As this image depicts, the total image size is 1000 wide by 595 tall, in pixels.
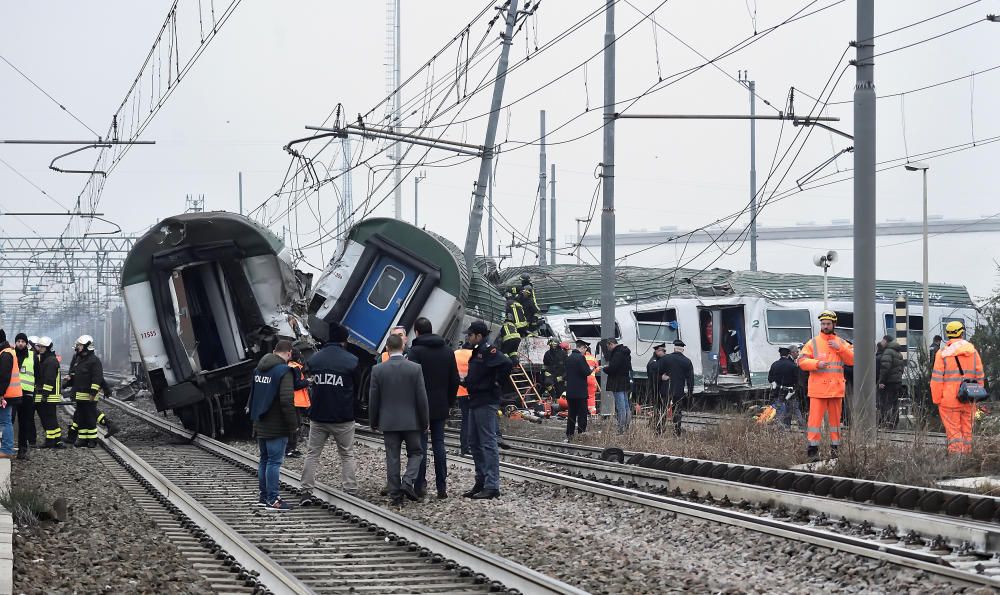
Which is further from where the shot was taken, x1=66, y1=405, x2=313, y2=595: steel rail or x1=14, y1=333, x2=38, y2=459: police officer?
x1=14, y1=333, x2=38, y2=459: police officer

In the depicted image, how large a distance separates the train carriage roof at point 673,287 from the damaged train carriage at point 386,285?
9576mm

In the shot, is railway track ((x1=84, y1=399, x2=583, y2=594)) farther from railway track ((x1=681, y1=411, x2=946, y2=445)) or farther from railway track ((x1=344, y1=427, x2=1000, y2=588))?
railway track ((x1=681, y1=411, x2=946, y2=445))

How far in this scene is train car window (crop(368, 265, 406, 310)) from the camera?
791 inches

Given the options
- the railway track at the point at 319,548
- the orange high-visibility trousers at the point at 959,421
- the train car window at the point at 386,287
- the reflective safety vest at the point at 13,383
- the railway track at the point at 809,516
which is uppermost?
the train car window at the point at 386,287

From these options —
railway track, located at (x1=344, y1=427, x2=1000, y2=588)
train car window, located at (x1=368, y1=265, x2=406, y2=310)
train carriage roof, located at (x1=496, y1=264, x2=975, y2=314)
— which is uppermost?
train carriage roof, located at (x1=496, y1=264, x2=975, y2=314)

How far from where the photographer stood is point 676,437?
58.2 feet

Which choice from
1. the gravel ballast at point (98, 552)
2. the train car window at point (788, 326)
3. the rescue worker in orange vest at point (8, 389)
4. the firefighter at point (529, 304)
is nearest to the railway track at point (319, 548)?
the gravel ballast at point (98, 552)

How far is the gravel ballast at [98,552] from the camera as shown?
7.48 metres

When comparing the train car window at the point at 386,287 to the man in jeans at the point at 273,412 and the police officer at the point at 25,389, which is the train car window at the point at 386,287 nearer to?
the police officer at the point at 25,389

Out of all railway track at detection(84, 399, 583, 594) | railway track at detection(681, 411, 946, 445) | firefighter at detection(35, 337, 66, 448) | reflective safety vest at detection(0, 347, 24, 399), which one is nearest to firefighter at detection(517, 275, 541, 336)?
railway track at detection(681, 411, 946, 445)

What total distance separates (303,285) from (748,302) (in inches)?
472

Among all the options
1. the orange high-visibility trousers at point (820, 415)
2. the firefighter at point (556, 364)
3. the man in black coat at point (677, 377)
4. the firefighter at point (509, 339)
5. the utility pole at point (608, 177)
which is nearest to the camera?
the orange high-visibility trousers at point (820, 415)

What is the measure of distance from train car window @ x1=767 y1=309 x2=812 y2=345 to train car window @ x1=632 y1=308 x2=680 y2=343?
7.49ft

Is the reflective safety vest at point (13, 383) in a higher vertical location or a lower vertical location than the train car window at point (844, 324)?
lower
